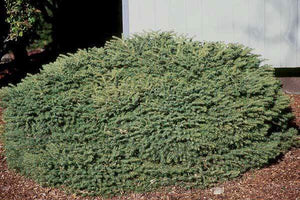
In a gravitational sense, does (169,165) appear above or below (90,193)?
above

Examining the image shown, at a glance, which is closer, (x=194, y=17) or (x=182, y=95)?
(x=182, y=95)

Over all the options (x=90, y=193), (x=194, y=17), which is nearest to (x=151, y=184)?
(x=90, y=193)

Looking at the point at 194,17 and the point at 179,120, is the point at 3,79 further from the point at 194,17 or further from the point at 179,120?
the point at 179,120

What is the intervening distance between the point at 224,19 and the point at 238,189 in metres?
3.76

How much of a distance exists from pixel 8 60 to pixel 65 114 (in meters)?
8.89

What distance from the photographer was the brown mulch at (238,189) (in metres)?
4.46

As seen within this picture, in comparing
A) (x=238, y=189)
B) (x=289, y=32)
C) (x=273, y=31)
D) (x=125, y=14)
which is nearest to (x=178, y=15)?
(x=125, y=14)

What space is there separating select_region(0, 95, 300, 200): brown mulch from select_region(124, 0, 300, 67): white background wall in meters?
3.04

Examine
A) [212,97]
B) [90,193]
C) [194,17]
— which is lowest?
[90,193]

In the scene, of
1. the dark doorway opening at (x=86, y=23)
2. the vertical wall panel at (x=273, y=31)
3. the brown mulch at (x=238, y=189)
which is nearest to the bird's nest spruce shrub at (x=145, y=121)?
the brown mulch at (x=238, y=189)

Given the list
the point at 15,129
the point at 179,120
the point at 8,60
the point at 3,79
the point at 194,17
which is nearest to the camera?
the point at 179,120

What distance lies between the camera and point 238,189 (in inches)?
181

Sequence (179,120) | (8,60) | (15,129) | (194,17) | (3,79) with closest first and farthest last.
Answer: (179,120), (15,129), (194,17), (3,79), (8,60)

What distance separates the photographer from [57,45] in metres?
13.0
